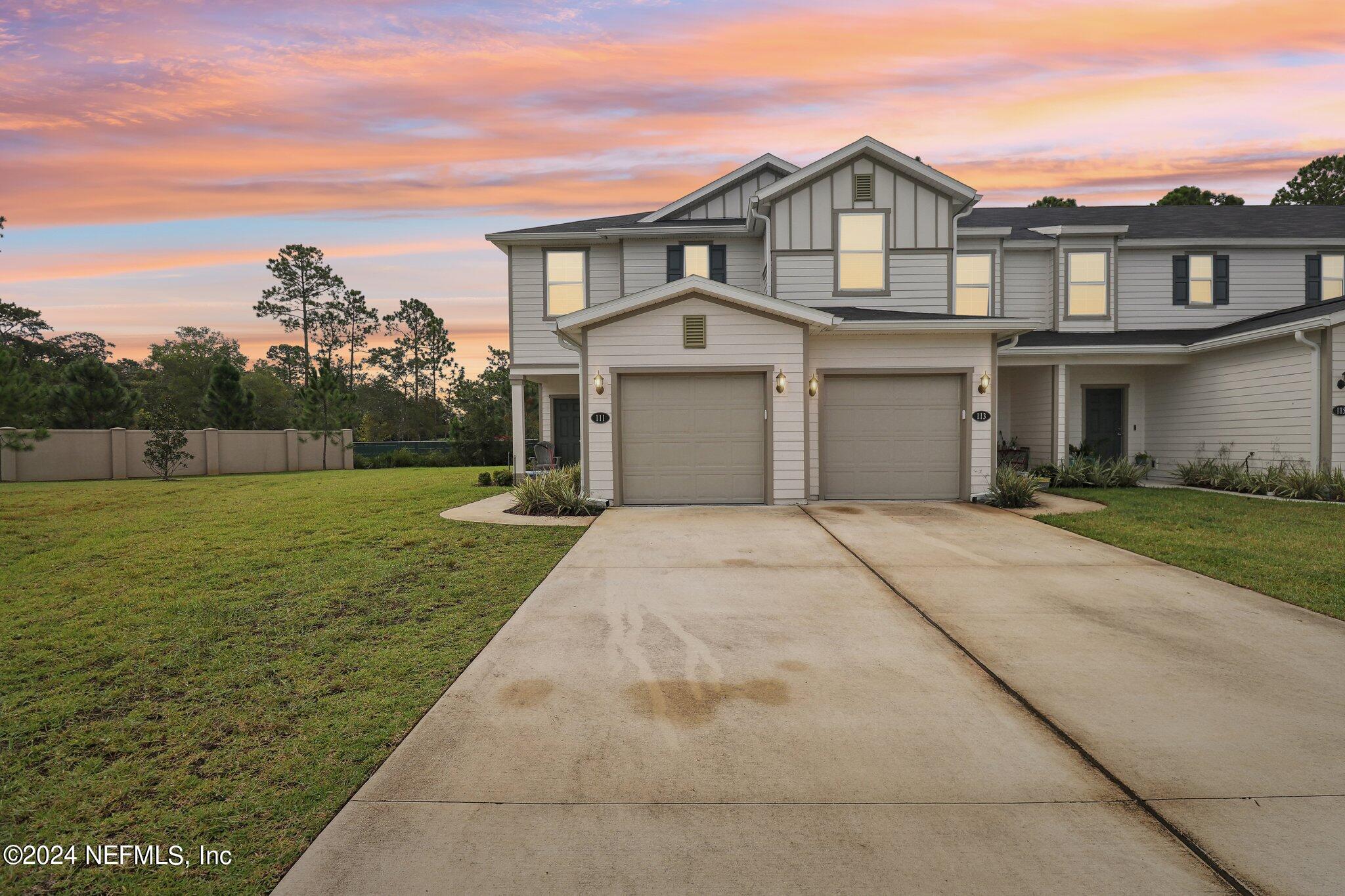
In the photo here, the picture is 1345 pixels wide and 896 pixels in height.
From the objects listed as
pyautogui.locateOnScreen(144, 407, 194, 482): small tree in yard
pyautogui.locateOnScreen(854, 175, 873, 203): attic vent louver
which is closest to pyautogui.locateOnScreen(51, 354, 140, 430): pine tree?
pyautogui.locateOnScreen(144, 407, 194, 482): small tree in yard

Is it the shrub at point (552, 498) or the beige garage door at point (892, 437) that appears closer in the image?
the shrub at point (552, 498)

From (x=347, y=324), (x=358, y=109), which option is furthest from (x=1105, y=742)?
(x=347, y=324)

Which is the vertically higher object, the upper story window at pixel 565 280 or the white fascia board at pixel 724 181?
the white fascia board at pixel 724 181

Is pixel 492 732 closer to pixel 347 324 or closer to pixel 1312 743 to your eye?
pixel 1312 743

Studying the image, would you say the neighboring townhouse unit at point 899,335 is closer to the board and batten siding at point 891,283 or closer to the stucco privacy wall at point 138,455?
the board and batten siding at point 891,283

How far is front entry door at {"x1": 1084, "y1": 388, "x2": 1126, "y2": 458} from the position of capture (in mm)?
16016

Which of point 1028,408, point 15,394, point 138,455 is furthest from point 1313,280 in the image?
point 138,455

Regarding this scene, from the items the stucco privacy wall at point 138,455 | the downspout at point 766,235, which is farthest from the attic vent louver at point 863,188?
the stucco privacy wall at point 138,455

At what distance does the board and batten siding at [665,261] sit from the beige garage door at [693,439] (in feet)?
16.3

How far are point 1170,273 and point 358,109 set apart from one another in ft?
60.9

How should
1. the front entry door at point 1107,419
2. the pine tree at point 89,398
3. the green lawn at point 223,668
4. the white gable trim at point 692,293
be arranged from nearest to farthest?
the green lawn at point 223,668 < the white gable trim at point 692,293 < the front entry door at point 1107,419 < the pine tree at point 89,398

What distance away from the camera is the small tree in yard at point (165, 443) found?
60.9ft

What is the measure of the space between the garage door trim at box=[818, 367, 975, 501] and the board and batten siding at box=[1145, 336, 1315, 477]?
6346mm

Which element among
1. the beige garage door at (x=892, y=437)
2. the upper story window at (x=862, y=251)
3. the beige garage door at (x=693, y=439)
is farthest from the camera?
the upper story window at (x=862, y=251)
